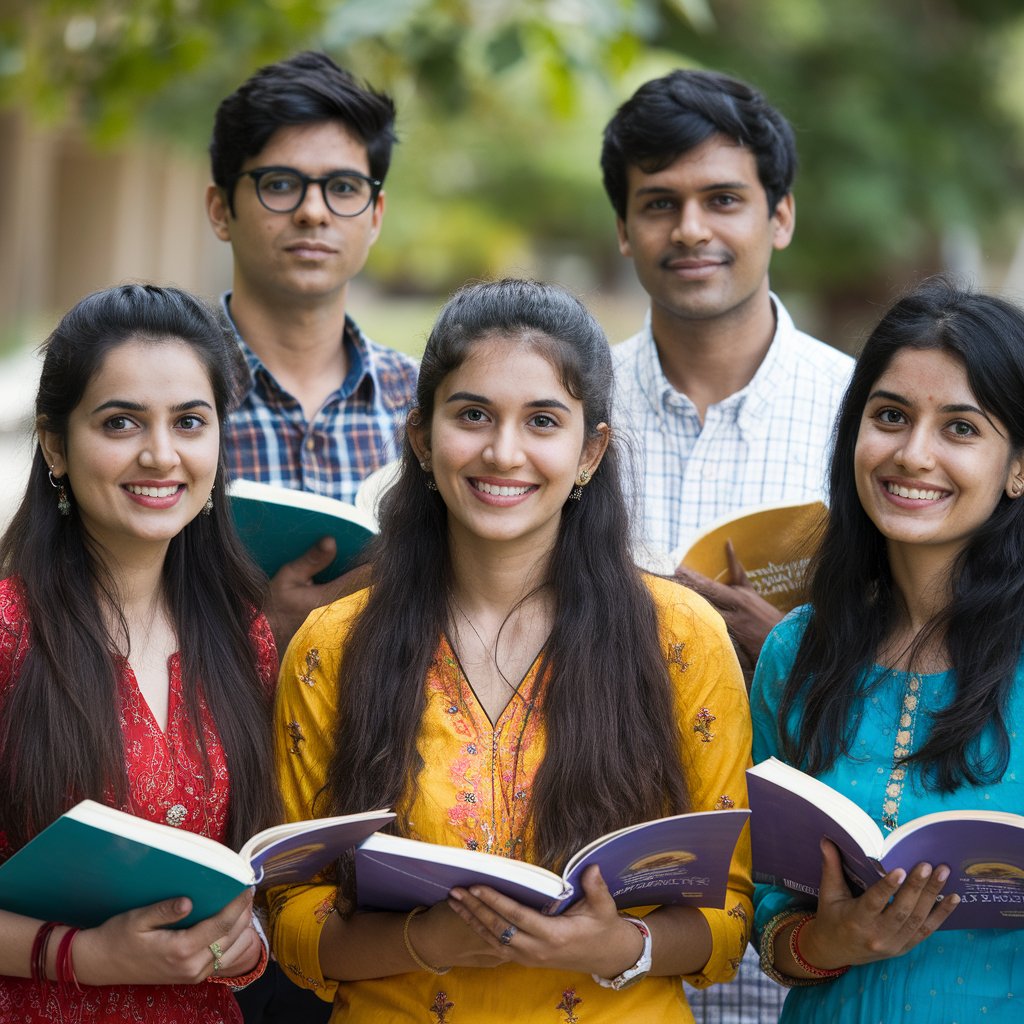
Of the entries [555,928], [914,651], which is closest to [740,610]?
[914,651]

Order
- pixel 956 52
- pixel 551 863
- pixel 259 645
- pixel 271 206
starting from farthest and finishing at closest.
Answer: pixel 956 52 < pixel 271 206 < pixel 259 645 < pixel 551 863

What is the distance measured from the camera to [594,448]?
282 centimetres

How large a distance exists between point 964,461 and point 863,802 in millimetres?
621

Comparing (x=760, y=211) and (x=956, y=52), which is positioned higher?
(x=956, y=52)

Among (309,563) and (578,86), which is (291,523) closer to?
(309,563)

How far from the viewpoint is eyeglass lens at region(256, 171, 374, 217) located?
12.9 ft

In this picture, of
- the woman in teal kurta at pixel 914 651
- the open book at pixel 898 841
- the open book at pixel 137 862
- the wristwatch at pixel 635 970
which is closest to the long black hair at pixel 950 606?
the woman in teal kurta at pixel 914 651

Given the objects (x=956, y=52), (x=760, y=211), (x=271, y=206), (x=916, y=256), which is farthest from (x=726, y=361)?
(x=916, y=256)

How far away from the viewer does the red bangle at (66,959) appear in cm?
239

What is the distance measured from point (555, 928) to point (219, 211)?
8.22 feet

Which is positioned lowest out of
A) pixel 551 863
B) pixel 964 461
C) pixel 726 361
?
pixel 551 863

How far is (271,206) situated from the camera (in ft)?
12.9

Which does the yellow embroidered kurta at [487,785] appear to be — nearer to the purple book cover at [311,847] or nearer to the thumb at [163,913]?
the purple book cover at [311,847]

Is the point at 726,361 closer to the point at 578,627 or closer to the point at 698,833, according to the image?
the point at 578,627
